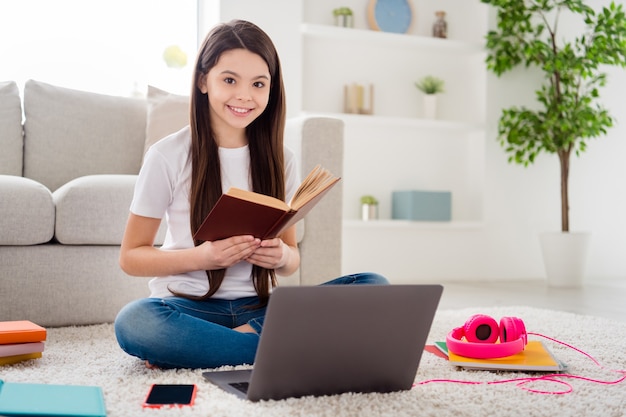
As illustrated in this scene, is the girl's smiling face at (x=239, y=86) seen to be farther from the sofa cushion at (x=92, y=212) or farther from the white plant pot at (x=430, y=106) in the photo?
the white plant pot at (x=430, y=106)

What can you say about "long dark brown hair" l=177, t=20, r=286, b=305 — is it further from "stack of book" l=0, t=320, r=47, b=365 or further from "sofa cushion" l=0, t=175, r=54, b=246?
"sofa cushion" l=0, t=175, r=54, b=246

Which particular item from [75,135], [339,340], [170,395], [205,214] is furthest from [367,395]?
[75,135]

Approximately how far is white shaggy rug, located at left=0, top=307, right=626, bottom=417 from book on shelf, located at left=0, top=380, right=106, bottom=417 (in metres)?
0.04

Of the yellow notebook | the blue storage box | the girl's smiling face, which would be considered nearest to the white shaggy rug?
the yellow notebook

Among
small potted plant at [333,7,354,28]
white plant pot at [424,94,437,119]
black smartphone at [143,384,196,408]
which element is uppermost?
small potted plant at [333,7,354,28]

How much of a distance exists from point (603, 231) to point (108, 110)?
135 inches

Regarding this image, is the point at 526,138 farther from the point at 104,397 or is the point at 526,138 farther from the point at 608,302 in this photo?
the point at 104,397

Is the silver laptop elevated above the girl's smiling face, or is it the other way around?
the girl's smiling face

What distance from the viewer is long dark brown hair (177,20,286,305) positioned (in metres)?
1.62

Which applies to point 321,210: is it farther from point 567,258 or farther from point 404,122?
point 567,258

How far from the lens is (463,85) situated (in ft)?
15.0

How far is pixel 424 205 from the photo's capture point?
13.9 feet

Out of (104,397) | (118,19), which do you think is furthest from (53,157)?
(104,397)

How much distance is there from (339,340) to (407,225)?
9.84 ft
